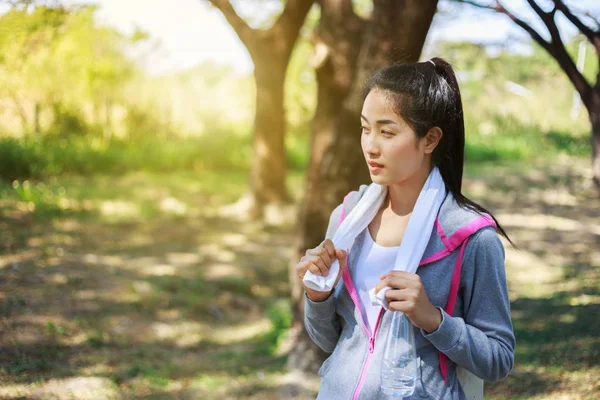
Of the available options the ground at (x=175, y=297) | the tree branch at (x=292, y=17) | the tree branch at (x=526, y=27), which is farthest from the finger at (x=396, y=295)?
the tree branch at (x=292, y=17)

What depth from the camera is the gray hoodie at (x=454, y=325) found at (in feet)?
5.05

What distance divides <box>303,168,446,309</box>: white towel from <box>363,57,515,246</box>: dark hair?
5cm

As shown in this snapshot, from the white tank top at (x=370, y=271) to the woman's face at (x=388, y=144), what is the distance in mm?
190

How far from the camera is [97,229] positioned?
739cm

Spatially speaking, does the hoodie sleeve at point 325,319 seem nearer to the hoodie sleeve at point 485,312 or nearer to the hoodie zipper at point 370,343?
the hoodie zipper at point 370,343

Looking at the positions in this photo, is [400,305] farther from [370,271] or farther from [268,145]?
[268,145]

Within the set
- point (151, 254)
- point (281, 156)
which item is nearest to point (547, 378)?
point (151, 254)

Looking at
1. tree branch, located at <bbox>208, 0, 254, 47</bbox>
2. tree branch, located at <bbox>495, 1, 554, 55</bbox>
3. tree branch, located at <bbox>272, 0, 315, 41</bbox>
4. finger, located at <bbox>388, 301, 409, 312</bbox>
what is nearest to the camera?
finger, located at <bbox>388, 301, 409, 312</bbox>

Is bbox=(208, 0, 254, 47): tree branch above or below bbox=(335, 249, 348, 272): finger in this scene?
above

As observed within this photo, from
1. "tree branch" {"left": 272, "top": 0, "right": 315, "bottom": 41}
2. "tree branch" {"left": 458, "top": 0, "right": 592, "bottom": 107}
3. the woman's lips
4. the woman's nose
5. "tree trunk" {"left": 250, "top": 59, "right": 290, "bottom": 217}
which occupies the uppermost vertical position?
"tree branch" {"left": 272, "top": 0, "right": 315, "bottom": 41}

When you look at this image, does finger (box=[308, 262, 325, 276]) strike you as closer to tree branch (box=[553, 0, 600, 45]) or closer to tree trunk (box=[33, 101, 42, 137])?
tree branch (box=[553, 0, 600, 45])

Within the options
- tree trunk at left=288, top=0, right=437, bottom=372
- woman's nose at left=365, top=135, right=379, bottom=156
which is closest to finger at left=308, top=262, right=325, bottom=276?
woman's nose at left=365, top=135, right=379, bottom=156

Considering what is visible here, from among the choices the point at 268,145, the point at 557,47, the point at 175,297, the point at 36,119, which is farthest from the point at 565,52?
the point at 36,119

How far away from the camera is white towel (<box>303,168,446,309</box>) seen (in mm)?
1570
